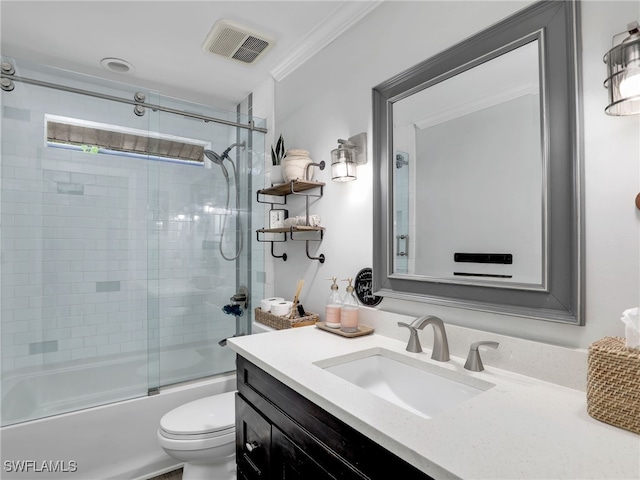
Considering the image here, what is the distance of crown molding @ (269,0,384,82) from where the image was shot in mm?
1707

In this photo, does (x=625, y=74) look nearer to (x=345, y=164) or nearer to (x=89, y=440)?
(x=345, y=164)

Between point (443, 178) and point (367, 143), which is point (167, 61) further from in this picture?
point (443, 178)

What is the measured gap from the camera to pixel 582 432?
0.71 metres

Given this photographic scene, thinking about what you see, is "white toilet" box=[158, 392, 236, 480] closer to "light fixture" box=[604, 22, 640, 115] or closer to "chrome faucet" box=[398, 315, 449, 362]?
"chrome faucet" box=[398, 315, 449, 362]

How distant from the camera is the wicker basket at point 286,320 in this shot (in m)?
1.82

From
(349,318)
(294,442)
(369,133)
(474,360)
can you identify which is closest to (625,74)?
(474,360)

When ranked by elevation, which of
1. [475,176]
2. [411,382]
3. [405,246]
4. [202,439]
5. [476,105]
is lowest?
[202,439]

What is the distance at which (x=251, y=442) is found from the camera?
129 centimetres

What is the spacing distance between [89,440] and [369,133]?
218 centimetres

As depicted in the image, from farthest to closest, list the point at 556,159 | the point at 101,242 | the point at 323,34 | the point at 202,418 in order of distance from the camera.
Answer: the point at 101,242
the point at 323,34
the point at 202,418
the point at 556,159

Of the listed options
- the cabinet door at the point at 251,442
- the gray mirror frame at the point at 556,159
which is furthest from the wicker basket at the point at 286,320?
the gray mirror frame at the point at 556,159

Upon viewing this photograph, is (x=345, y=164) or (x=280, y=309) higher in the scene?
(x=345, y=164)

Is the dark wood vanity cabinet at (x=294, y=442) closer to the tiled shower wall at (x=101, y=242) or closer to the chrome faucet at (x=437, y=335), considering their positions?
the chrome faucet at (x=437, y=335)

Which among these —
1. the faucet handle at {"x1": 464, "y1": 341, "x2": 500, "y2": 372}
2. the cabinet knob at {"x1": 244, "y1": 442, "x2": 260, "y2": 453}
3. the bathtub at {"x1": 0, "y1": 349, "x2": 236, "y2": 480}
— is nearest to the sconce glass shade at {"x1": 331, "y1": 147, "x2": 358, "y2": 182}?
the faucet handle at {"x1": 464, "y1": 341, "x2": 500, "y2": 372}
